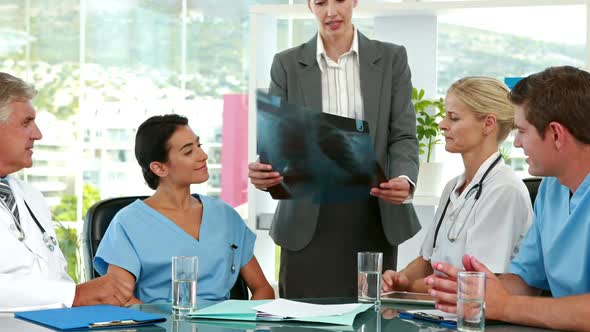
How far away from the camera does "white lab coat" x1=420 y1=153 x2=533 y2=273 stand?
2.51 meters

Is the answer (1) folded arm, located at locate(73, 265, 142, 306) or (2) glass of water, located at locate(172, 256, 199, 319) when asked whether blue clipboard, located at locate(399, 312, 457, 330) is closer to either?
(2) glass of water, located at locate(172, 256, 199, 319)

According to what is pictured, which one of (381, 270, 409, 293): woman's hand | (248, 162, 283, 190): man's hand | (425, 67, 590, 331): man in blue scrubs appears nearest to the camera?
(425, 67, 590, 331): man in blue scrubs

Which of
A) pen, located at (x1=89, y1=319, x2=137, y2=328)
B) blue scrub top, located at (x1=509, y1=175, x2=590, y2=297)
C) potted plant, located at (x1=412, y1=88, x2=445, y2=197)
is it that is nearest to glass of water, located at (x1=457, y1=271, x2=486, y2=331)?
blue scrub top, located at (x1=509, y1=175, x2=590, y2=297)

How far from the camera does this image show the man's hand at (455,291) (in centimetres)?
200

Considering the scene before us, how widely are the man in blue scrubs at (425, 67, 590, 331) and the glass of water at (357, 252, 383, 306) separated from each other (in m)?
0.16

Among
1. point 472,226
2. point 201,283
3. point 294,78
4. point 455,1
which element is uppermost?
point 455,1

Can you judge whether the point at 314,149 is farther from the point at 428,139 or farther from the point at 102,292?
the point at 428,139

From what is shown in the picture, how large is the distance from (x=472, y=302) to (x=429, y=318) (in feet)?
0.69

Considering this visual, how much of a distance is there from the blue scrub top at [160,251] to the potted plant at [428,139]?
1.20 meters

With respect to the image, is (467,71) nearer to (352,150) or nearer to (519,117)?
(352,150)

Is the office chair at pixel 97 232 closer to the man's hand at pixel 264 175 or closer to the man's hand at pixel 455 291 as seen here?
the man's hand at pixel 264 175

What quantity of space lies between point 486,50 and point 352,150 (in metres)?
2.31

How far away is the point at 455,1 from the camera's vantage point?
378 cm

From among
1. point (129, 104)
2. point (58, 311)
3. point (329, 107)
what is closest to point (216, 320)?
point (58, 311)
